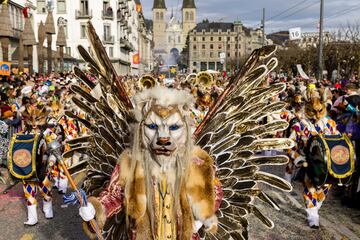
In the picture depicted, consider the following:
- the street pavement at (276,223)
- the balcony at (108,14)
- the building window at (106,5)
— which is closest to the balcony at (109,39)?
the balcony at (108,14)

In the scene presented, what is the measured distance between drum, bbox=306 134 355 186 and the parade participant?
13.1 inches

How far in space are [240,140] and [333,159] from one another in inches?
87.5

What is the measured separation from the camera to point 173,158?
254 cm

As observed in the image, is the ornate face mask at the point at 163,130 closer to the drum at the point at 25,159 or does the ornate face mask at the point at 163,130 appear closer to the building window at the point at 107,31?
the drum at the point at 25,159

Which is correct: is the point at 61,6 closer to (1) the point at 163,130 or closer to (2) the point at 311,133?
(2) the point at 311,133

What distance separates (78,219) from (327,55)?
87.6 feet

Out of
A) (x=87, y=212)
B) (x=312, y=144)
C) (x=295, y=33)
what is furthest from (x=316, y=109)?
(x=295, y=33)

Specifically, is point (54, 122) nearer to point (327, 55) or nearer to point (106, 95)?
point (106, 95)

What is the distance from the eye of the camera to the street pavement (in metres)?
5.14

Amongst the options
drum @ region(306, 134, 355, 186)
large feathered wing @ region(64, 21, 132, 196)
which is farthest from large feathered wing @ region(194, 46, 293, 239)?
drum @ region(306, 134, 355, 186)

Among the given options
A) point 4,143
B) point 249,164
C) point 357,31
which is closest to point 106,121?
point 249,164

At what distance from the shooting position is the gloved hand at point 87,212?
89.1 inches

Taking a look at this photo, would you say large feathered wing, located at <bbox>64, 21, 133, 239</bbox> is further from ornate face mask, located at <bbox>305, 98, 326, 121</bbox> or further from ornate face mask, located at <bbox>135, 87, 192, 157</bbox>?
ornate face mask, located at <bbox>305, 98, 326, 121</bbox>

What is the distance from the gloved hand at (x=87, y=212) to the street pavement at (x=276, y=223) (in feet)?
9.90
